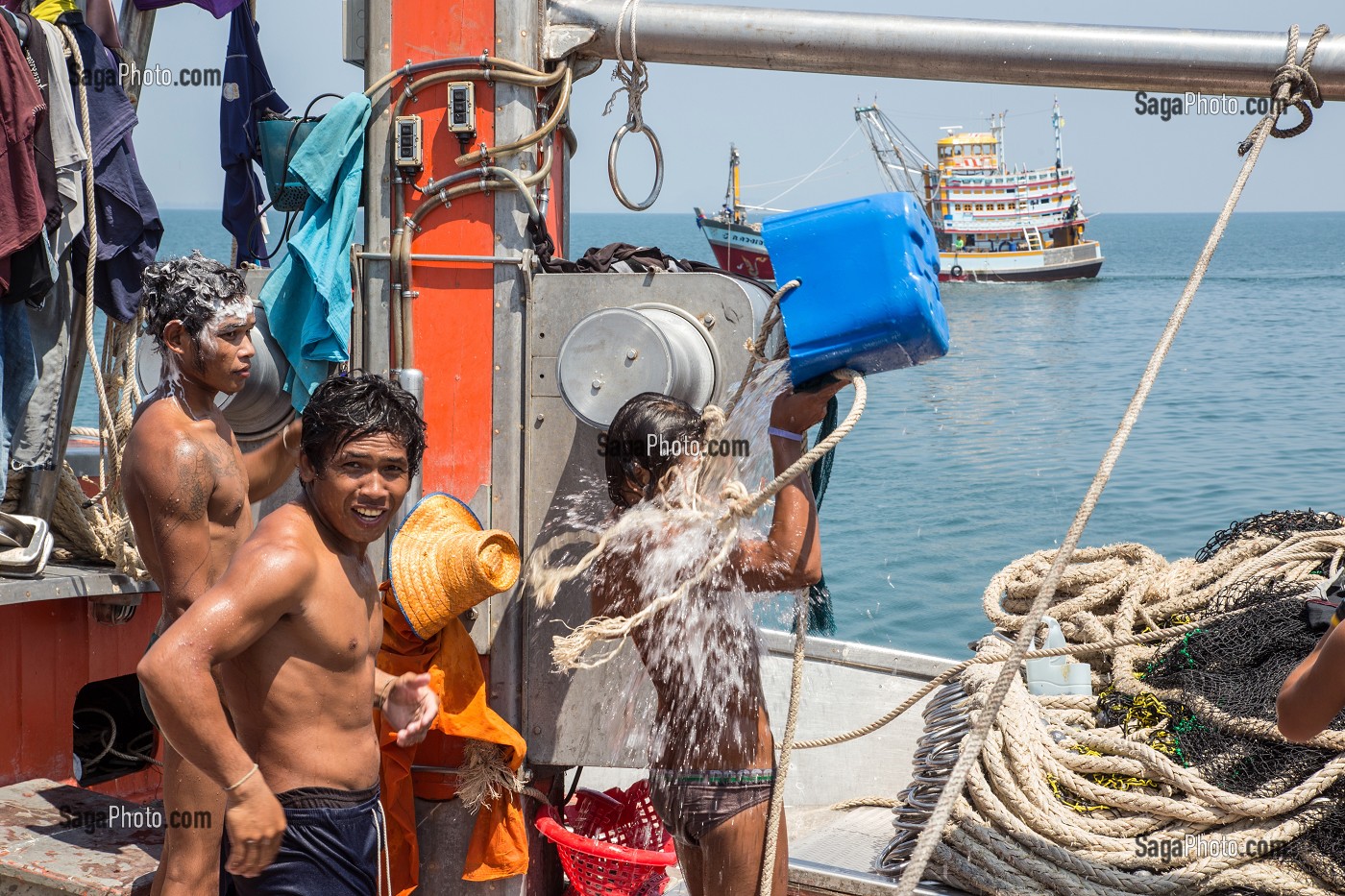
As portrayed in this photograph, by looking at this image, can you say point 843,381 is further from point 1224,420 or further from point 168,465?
point 1224,420

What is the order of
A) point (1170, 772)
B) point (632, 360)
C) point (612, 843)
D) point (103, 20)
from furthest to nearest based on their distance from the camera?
point (103, 20), point (612, 843), point (1170, 772), point (632, 360)

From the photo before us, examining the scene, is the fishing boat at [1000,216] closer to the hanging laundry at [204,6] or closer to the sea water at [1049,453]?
the sea water at [1049,453]

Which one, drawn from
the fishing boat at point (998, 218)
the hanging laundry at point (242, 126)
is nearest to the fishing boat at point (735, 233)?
the fishing boat at point (998, 218)

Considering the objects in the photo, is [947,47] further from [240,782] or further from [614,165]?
[240,782]

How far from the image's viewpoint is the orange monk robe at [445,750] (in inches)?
160

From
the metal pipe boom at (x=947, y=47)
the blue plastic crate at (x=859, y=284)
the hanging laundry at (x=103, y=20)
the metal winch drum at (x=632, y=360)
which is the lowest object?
the metal winch drum at (x=632, y=360)

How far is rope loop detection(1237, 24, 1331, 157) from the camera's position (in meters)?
3.50

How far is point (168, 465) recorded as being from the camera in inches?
145

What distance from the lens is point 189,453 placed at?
3.71 meters

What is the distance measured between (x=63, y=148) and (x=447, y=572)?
8.17ft

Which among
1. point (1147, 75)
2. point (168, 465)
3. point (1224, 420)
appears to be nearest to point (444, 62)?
point (168, 465)

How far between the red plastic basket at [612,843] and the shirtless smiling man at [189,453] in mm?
1236

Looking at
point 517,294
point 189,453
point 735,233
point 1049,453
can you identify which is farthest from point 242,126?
point 735,233

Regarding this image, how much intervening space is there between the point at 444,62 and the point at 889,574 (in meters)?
14.2
